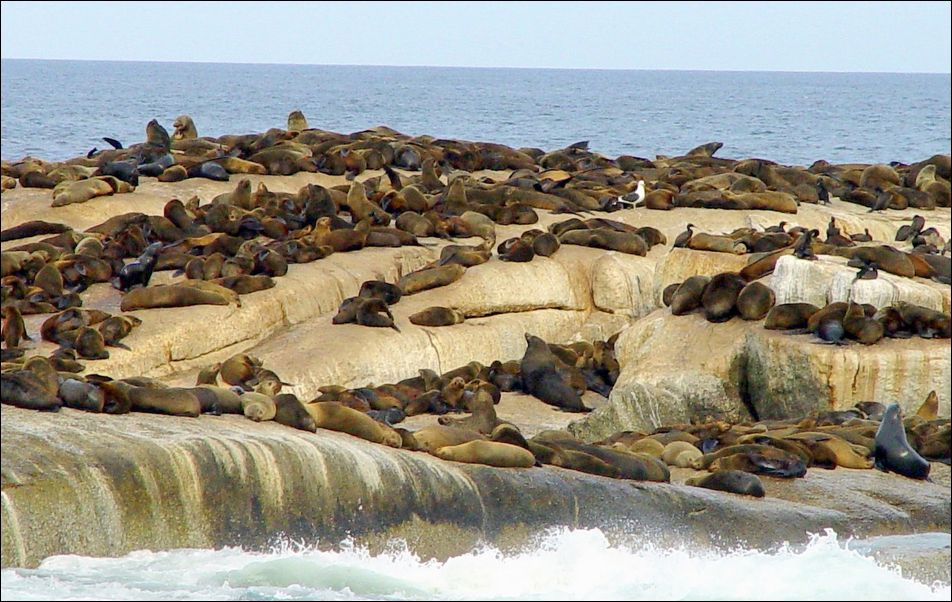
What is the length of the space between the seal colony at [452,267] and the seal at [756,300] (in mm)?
16

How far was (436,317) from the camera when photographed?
55.9 ft

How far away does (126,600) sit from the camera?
22.8 feet

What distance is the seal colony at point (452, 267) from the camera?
1072cm

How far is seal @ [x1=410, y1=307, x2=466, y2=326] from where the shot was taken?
55.5 feet

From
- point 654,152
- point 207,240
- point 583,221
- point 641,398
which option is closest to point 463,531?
point 641,398

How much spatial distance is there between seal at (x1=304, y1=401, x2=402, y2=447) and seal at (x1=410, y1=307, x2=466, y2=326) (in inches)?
237

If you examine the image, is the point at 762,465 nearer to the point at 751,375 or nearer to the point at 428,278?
the point at 751,375

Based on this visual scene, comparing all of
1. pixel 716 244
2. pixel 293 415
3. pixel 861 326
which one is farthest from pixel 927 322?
pixel 293 415

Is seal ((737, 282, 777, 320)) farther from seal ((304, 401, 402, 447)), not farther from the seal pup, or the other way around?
seal ((304, 401, 402, 447))

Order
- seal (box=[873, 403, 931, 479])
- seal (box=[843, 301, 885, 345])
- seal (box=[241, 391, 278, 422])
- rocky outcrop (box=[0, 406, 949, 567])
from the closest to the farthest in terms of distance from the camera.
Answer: rocky outcrop (box=[0, 406, 949, 567]), seal (box=[241, 391, 278, 422]), seal (box=[873, 403, 931, 479]), seal (box=[843, 301, 885, 345])

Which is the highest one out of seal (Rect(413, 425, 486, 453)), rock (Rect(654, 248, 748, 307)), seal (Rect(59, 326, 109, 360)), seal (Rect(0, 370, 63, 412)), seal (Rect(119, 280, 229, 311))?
seal (Rect(0, 370, 63, 412))

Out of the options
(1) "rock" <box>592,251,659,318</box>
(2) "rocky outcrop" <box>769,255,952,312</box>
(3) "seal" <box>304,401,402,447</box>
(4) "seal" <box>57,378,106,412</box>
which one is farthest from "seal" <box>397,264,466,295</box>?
(4) "seal" <box>57,378,106,412</box>

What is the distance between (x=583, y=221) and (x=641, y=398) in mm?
5649

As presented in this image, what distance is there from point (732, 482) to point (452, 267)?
7.88m
